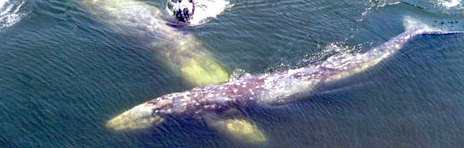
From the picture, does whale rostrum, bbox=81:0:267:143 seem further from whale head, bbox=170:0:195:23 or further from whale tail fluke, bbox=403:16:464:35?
whale tail fluke, bbox=403:16:464:35

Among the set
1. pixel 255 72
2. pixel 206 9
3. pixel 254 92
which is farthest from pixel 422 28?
pixel 206 9

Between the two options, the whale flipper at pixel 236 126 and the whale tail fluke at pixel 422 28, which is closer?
the whale flipper at pixel 236 126

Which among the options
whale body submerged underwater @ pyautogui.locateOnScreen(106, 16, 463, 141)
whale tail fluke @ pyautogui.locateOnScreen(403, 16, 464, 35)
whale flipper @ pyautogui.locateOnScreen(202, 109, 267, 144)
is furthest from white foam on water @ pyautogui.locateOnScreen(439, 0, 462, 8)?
whale flipper @ pyautogui.locateOnScreen(202, 109, 267, 144)

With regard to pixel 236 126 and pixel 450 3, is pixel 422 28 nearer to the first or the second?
pixel 450 3

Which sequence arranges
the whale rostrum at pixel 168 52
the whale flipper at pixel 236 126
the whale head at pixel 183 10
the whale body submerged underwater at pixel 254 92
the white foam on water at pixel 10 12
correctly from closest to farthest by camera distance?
1. the whale flipper at pixel 236 126
2. the whale rostrum at pixel 168 52
3. the whale body submerged underwater at pixel 254 92
4. the white foam on water at pixel 10 12
5. the whale head at pixel 183 10

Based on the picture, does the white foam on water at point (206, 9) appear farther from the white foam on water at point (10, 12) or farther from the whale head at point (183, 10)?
the white foam on water at point (10, 12)

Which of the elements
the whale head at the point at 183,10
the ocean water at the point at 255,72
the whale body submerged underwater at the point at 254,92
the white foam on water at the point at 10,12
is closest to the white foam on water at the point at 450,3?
the ocean water at the point at 255,72
